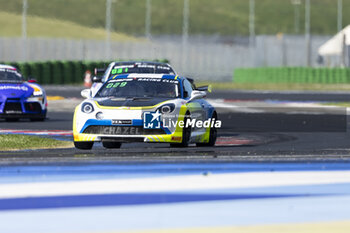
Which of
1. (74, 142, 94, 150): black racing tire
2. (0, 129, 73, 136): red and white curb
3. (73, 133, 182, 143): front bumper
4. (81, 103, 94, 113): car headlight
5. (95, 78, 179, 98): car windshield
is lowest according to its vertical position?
(0, 129, 73, 136): red and white curb

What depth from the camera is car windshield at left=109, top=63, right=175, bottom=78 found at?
2169 centimetres

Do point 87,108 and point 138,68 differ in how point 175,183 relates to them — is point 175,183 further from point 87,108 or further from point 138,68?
point 138,68

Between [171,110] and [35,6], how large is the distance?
15984 centimetres

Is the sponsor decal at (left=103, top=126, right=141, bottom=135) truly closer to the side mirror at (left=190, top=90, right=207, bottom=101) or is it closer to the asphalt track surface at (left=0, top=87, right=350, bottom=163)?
the asphalt track surface at (left=0, top=87, right=350, bottom=163)

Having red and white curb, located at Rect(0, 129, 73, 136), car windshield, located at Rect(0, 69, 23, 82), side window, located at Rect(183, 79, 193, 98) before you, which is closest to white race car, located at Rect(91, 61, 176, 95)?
car windshield, located at Rect(0, 69, 23, 82)

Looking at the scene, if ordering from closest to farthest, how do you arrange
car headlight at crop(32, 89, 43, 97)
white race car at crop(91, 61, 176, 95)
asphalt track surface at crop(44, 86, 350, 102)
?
1. white race car at crop(91, 61, 176, 95)
2. car headlight at crop(32, 89, 43, 97)
3. asphalt track surface at crop(44, 86, 350, 102)

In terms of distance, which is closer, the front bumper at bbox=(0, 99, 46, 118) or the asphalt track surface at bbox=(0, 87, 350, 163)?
the asphalt track surface at bbox=(0, 87, 350, 163)

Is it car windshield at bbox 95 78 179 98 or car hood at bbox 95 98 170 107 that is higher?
car windshield at bbox 95 78 179 98

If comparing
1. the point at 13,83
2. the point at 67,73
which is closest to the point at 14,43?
the point at 67,73

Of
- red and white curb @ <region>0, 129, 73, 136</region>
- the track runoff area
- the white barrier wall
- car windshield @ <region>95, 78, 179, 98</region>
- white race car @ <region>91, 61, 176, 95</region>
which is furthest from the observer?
the white barrier wall

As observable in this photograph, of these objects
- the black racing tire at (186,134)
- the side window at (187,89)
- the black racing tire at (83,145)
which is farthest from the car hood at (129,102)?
the side window at (187,89)

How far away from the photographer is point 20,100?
72.9 feet

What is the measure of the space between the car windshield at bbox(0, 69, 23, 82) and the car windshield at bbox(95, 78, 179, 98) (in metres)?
7.48

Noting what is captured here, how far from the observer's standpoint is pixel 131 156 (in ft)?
42.8
